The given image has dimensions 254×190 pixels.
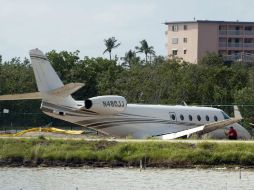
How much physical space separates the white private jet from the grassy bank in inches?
202

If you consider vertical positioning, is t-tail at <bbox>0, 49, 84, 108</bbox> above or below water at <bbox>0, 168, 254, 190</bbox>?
above

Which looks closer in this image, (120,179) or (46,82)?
(120,179)

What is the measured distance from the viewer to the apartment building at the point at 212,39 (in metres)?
173

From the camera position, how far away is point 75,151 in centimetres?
4291

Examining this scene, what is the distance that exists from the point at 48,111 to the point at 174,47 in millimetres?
128873

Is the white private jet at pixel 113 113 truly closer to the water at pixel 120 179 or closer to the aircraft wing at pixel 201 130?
the aircraft wing at pixel 201 130

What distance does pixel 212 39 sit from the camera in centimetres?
17450

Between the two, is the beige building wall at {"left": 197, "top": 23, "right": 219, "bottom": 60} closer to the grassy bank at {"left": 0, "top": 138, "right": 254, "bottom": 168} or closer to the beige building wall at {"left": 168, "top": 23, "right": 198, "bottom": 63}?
the beige building wall at {"left": 168, "top": 23, "right": 198, "bottom": 63}

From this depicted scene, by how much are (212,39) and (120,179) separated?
141m

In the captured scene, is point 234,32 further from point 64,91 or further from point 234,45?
point 64,91

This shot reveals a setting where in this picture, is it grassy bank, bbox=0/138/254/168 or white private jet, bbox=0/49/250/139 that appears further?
white private jet, bbox=0/49/250/139

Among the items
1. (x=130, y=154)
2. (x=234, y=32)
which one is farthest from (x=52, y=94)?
(x=234, y=32)

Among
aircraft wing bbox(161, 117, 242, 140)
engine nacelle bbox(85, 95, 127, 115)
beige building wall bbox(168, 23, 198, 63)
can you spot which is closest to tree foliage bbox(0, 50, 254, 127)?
aircraft wing bbox(161, 117, 242, 140)

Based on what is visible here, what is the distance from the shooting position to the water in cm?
3303
